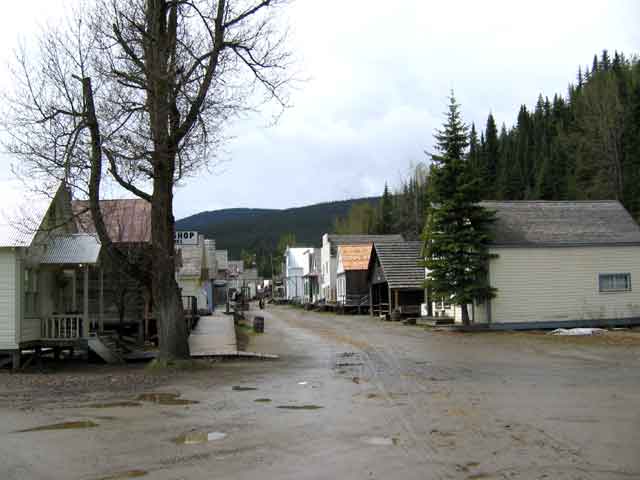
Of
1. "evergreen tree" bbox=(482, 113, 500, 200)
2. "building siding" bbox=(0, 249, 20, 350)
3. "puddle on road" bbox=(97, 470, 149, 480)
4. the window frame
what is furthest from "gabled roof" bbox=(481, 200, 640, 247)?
"evergreen tree" bbox=(482, 113, 500, 200)

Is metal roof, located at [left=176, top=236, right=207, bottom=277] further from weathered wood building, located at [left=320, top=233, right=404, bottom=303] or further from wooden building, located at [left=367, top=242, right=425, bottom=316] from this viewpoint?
weathered wood building, located at [left=320, top=233, right=404, bottom=303]

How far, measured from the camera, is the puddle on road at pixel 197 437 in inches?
375

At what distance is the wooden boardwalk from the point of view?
22703 mm

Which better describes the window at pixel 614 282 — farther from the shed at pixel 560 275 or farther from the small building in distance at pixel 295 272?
the small building in distance at pixel 295 272

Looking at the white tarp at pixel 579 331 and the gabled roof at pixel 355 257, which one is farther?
the gabled roof at pixel 355 257

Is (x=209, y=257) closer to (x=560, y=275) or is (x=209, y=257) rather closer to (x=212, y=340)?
(x=212, y=340)

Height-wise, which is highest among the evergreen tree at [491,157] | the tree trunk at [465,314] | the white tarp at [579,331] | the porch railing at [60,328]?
the evergreen tree at [491,157]

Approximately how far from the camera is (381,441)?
9.37m

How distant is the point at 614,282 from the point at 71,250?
77.2 feet

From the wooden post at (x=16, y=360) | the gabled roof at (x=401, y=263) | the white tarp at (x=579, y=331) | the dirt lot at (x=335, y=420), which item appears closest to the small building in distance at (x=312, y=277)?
the gabled roof at (x=401, y=263)

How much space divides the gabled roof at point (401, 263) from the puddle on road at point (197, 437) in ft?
118

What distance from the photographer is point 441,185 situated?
32.9 meters

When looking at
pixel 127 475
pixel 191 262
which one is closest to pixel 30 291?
pixel 127 475

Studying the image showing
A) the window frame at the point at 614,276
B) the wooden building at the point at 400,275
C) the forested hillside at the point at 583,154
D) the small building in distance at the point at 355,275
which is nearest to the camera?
the window frame at the point at 614,276
